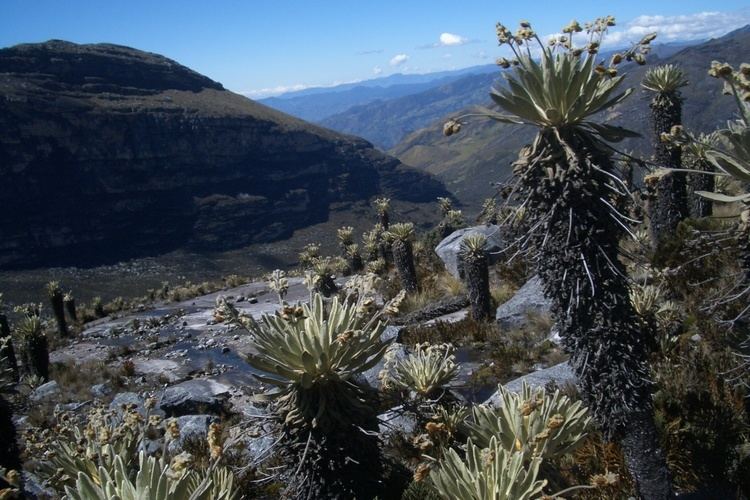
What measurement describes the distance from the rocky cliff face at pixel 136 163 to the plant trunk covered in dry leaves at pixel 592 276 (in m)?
75.2

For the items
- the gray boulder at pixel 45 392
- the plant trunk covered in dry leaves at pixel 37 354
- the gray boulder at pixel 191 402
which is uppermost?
the gray boulder at pixel 191 402

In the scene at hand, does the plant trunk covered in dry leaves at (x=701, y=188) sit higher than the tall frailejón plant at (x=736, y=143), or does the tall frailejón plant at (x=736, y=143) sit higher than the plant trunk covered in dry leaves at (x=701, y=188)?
the tall frailejón plant at (x=736, y=143)

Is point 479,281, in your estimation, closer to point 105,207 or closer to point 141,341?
point 141,341

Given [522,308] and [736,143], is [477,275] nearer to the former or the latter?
[522,308]

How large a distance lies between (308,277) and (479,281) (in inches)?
304

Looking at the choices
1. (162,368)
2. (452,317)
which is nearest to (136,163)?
(162,368)

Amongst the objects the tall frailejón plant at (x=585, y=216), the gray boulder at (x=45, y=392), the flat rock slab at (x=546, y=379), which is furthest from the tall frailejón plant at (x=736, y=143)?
the gray boulder at (x=45, y=392)

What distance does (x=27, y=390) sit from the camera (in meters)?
13.0

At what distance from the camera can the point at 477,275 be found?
10703 mm

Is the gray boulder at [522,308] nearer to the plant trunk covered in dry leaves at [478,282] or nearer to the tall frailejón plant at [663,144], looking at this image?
the plant trunk covered in dry leaves at [478,282]

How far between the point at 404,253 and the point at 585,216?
34.8ft

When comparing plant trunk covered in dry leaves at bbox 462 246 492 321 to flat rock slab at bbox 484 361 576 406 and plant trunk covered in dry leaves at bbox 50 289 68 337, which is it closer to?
flat rock slab at bbox 484 361 576 406

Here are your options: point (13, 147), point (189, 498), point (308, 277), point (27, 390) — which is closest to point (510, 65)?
point (308, 277)

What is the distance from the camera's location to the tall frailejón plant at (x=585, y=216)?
3369 millimetres
